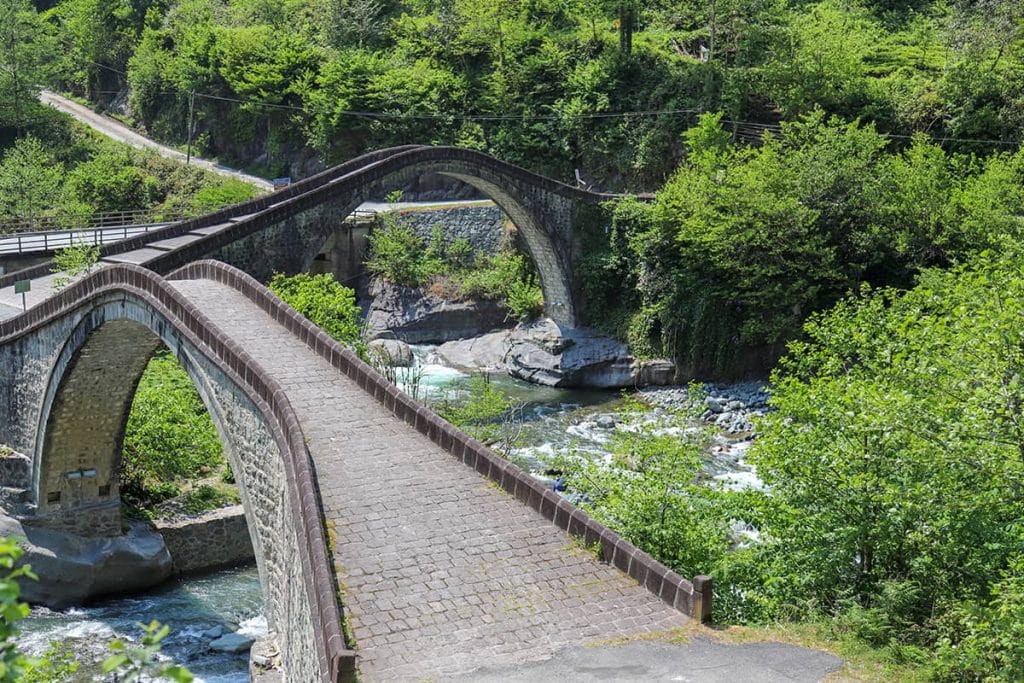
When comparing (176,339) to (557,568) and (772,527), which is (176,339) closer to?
(557,568)

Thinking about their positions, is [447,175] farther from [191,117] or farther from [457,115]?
[191,117]

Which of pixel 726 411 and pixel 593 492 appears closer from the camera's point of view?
Result: pixel 593 492

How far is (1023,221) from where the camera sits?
3041 cm

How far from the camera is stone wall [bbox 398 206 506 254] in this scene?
151ft

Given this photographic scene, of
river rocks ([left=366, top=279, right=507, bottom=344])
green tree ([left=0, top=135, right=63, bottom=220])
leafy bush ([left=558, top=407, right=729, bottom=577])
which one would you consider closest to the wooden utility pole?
green tree ([left=0, top=135, right=63, bottom=220])

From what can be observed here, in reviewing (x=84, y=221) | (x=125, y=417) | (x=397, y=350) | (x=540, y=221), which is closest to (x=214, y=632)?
(x=125, y=417)

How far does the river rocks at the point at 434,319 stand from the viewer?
42750mm

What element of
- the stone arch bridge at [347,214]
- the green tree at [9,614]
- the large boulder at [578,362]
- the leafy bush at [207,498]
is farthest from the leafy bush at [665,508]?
the large boulder at [578,362]

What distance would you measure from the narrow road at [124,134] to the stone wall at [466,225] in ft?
41.0

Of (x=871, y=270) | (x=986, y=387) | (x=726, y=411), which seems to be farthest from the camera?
(x=871, y=270)

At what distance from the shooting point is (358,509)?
14.6 m

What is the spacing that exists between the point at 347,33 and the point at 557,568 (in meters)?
51.7

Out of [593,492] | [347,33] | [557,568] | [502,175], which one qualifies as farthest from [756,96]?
[557,568]

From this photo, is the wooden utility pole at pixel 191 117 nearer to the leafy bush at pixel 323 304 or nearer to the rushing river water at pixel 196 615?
the leafy bush at pixel 323 304
